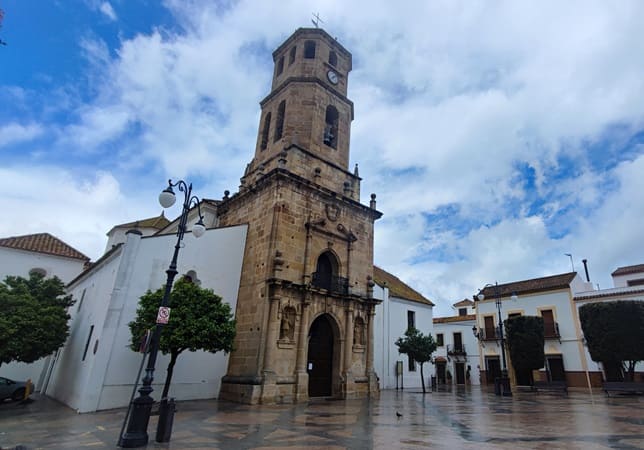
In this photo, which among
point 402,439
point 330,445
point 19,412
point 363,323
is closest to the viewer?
point 330,445

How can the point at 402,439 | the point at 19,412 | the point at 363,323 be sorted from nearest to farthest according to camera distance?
the point at 402,439, the point at 19,412, the point at 363,323

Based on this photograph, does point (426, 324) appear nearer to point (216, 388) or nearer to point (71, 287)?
point (216, 388)

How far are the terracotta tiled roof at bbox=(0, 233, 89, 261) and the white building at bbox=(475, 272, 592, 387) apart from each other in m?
29.7

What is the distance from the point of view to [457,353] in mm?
35281

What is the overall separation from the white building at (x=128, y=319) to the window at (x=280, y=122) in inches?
211

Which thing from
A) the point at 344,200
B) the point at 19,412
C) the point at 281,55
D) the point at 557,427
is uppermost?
the point at 281,55

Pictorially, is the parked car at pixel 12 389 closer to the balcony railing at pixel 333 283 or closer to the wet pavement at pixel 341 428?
the wet pavement at pixel 341 428

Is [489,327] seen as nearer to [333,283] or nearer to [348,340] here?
[348,340]

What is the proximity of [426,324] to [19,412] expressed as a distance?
2272 cm

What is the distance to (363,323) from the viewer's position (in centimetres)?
1712

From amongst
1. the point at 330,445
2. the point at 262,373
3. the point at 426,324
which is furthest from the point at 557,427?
the point at 426,324

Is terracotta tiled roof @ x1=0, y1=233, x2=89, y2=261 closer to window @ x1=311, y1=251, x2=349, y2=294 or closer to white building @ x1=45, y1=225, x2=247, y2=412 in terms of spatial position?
white building @ x1=45, y1=225, x2=247, y2=412

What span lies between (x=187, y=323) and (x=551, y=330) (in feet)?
85.2

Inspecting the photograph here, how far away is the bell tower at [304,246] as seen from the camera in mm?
13875
